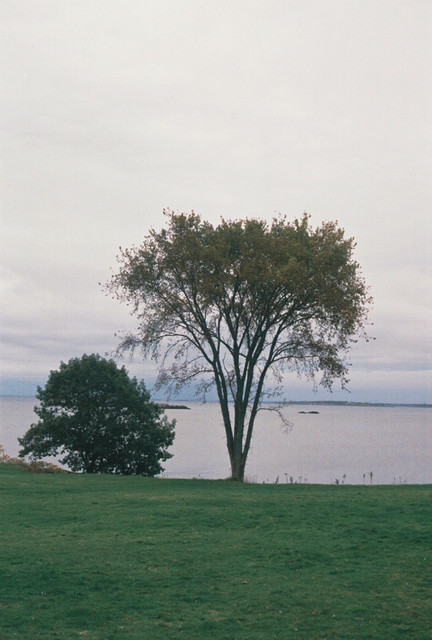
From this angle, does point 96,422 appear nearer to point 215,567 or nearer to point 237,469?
point 237,469

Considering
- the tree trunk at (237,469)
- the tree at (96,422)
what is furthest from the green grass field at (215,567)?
the tree at (96,422)

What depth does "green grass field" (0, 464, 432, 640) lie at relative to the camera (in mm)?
9875

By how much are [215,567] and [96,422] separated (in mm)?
28020

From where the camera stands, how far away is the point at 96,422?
4019cm

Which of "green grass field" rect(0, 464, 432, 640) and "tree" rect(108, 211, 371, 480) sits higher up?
"tree" rect(108, 211, 371, 480)

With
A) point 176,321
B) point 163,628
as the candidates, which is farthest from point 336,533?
point 176,321

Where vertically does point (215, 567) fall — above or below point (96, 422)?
below

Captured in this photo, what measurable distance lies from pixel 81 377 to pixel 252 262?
15.4 m

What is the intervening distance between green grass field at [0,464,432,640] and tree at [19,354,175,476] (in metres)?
17.2

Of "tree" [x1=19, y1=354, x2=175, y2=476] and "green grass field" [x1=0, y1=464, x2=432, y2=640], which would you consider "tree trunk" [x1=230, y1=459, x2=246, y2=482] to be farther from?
"green grass field" [x1=0, y1=464, x2=432, y2=640]

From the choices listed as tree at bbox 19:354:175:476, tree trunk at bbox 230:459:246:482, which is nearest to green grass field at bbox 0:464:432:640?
tree trunk at bbox 230:459:246:482

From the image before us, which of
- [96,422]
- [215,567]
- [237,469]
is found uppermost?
[96,422]

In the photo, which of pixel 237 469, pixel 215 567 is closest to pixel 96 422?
pixel 237 469

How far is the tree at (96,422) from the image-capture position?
4009 centimetres
